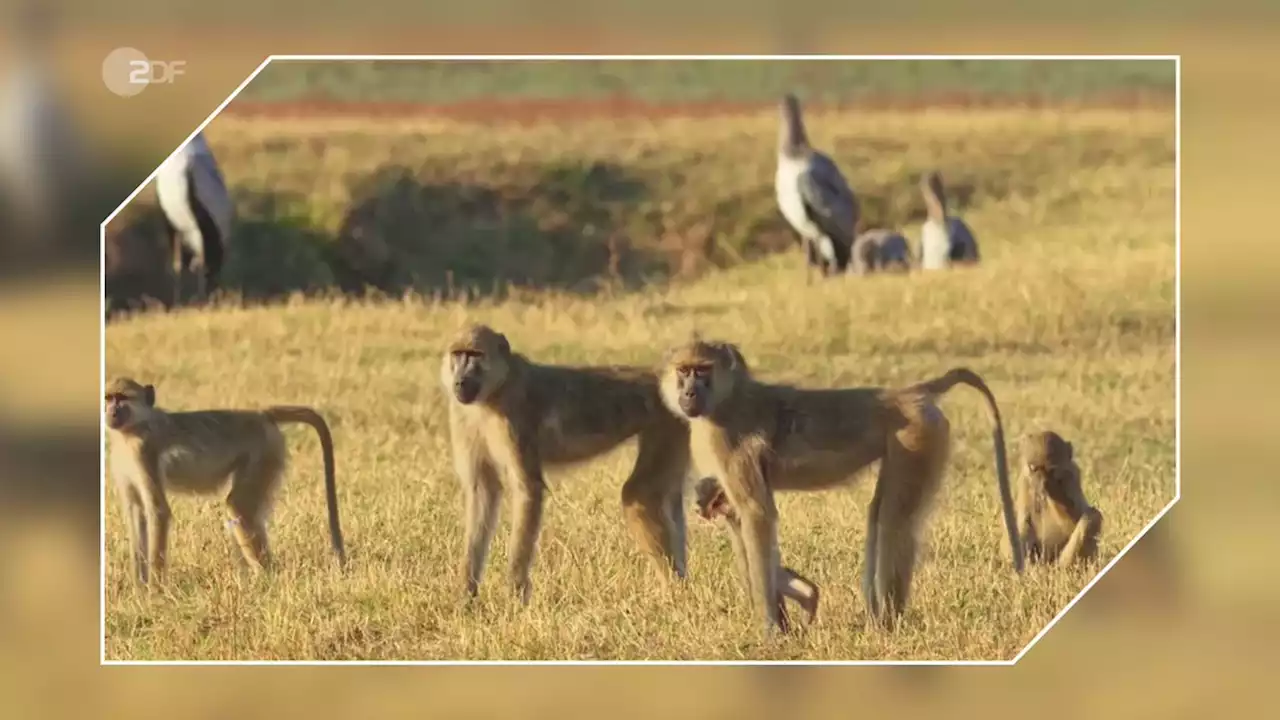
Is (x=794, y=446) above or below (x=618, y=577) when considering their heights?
above

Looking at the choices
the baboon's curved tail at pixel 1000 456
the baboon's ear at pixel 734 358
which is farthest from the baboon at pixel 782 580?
the baboon's curved tail at pixel 1000 456

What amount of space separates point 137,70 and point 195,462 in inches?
55.5

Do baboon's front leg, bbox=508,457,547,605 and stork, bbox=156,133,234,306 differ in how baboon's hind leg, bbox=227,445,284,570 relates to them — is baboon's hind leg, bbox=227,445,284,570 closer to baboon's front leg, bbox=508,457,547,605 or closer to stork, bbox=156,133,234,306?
stork, bbox=156,133,234,306

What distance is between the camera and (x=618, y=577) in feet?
24.7

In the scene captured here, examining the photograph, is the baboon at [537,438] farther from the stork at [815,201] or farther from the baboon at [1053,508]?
the baboon at [1053,508]

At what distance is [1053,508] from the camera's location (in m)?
7.66

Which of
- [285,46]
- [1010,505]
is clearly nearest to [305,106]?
[285,46]

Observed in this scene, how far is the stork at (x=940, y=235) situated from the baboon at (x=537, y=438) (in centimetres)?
128

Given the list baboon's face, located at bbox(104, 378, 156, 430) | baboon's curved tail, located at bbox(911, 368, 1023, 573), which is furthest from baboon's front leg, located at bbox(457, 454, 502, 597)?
baboon's curved tail, located at bbox(911, 368, 1023, 573)

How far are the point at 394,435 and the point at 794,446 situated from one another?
5.07ft

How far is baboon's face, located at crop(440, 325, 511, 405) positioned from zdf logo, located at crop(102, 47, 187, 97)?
1360 millimetres

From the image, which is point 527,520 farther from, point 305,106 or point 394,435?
point 305,106

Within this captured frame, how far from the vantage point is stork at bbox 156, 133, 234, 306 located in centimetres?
754

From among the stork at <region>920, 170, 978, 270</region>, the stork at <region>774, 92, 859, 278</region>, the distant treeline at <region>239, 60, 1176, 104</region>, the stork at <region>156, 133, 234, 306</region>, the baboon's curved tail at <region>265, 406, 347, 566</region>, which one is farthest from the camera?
the stork at <region>920, 170, 978, 270</region>
